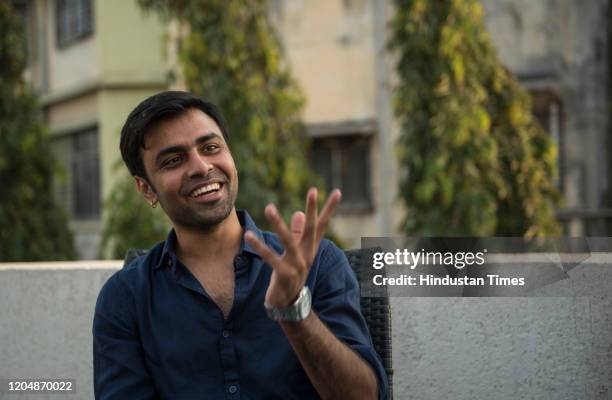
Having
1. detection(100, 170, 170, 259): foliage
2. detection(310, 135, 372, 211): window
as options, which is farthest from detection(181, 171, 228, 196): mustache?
detection(310, 135, 372, 211): window

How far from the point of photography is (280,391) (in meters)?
1.93

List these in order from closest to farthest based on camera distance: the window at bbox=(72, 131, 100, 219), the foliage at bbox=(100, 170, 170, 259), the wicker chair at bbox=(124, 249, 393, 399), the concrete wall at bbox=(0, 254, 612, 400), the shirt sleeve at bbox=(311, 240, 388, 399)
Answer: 1. the shirt sleeve at bbox=(311, 240, 388, 399)
2. the wicker chair at bbox=(124, 249, 393, 399)
3. the concrete wall at bbox=(0, 254, 612, 400)
4. the foliage at bbox=(100, 170, 170, 259)
5. the window at bbox=(72, 131, 100, 219)

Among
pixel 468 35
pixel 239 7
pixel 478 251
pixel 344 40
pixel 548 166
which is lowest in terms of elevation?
pixel 478 251

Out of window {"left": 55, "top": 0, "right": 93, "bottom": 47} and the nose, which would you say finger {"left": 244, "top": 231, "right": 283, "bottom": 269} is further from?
window {"left": 55, "top": 0, "right": 93, "bottom": 47}

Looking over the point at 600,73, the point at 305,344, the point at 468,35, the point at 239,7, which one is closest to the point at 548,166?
the point at 468,35

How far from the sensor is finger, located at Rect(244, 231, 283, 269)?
147cm

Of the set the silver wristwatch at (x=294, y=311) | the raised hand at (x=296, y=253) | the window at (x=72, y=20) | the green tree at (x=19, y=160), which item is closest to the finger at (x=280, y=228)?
the raised hand at (x=296, y=253)

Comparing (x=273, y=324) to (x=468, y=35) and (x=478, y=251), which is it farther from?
(x=468, y=35)

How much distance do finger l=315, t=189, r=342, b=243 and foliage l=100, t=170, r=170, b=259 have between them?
5.38 metres

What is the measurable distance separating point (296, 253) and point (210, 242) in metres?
0.57

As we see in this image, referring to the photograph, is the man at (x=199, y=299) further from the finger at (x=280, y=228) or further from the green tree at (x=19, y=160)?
the green tree at (x=19, y=160)

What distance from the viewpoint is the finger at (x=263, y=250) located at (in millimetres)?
1475

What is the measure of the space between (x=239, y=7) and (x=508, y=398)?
5034 millimetres

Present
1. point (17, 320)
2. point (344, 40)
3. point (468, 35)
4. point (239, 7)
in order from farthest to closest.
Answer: point (344, 40) → point (239, 7) → point (468, 35) → point (17, 320)
